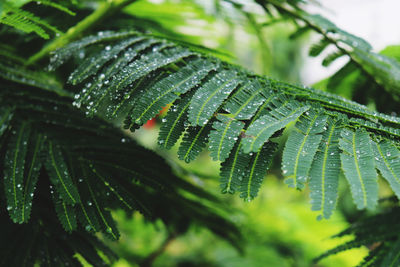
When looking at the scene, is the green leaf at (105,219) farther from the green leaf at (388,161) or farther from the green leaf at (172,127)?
→ the green leaf at (388,161)

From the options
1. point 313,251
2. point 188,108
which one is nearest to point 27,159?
point 188,108

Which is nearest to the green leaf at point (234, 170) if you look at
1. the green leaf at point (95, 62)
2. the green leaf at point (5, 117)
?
the green leaf at point (95, 62)

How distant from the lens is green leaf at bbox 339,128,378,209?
461mm

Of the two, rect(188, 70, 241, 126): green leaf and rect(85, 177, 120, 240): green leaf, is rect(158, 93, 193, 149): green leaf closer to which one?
rect(188, 70, 241, 126): green leaf

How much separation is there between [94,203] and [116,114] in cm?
17

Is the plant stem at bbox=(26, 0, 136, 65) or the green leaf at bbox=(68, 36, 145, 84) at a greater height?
the plant stem at bbox=(26, 0, 136, 65)

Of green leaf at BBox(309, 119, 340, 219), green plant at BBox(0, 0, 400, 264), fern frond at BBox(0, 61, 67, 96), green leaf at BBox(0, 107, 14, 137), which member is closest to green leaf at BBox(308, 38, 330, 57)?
green plant at BBox(0, 0, 400, 264)

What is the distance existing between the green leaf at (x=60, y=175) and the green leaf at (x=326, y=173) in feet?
1.32

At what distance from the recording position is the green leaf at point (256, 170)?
1.77 ft

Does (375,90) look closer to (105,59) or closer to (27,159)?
(105,59)

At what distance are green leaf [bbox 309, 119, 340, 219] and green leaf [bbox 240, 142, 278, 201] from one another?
68mm

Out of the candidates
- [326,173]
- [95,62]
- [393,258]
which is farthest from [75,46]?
[393,258]

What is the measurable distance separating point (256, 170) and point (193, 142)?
11 cm

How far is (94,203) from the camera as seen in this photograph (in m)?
0.64
